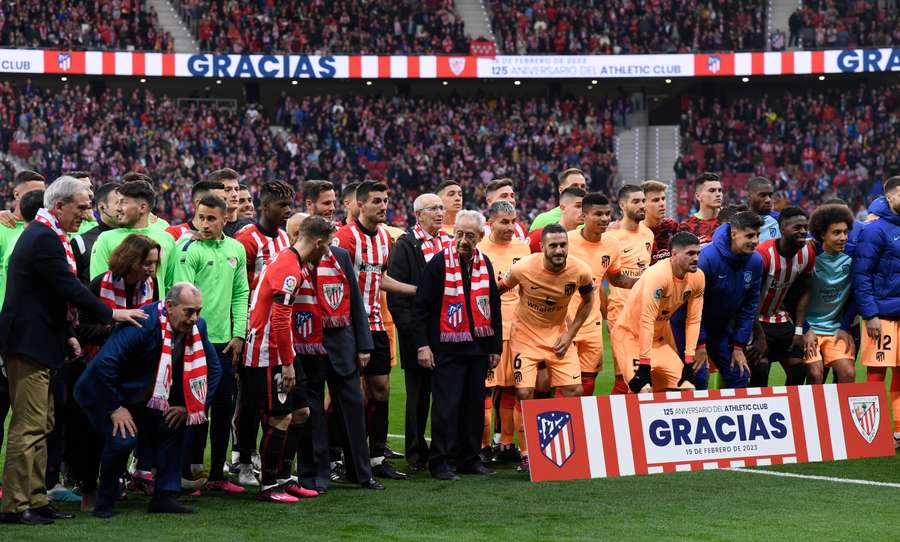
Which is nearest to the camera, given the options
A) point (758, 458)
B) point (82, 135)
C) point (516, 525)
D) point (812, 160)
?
point (516, 525)

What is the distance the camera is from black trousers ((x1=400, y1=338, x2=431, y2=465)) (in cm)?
913

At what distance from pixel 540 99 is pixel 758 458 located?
33.4 metres

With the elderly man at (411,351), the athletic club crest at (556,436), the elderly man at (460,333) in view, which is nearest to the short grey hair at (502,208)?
the elderly man at (411,351)

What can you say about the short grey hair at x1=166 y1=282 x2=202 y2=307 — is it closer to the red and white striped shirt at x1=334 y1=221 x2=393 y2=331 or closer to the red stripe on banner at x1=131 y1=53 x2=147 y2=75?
the red and white striped shirt at x1=334 y1=221 x2=393 y2=331

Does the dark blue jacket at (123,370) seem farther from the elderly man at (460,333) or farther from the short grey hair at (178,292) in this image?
the elderly man at (460,333)

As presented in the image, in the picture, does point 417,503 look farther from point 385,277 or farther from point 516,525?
point 385,277

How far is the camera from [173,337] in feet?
23.7

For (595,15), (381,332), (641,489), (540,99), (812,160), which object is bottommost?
(641,489)

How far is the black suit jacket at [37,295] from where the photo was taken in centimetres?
688

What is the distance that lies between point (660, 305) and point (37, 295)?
4.38 m

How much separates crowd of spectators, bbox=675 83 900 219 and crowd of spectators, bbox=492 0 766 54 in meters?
2.30

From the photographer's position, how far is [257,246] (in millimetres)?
8914

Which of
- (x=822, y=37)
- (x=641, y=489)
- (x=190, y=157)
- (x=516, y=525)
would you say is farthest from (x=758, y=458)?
(x=822, y=37)

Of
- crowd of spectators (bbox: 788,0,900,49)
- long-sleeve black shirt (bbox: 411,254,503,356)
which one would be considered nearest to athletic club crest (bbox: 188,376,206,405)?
long-sleeve black shirt (bbox: 411,254,503,356)
